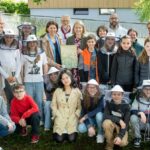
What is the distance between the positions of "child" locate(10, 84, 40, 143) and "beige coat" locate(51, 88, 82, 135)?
1.06 feet

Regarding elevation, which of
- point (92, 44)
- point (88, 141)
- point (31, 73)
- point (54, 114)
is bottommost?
point (88, 141)

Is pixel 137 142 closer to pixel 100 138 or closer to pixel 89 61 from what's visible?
pixel 100 138

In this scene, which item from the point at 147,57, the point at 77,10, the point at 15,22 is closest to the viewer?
the point at 147,57

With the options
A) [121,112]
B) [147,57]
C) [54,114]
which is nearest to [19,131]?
[54,114]

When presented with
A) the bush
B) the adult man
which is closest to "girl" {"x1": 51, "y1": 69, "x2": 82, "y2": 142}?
the adult man

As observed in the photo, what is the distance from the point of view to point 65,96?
7.62 metres

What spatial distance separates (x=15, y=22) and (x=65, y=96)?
31.6ft

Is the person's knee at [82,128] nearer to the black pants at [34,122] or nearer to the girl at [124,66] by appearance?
the black pants at [34,122]

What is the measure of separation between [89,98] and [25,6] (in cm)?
2822

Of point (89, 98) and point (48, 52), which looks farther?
point (48, 52)

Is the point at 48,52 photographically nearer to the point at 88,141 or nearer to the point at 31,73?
the point at 31,73

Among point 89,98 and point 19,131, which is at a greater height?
point 89,98

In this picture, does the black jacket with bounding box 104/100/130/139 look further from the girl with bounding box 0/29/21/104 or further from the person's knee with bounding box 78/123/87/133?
the girl with bounding box 0/29/21/104

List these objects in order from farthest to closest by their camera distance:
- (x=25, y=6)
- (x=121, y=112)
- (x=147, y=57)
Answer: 1. (x=25, y=6)
2. (x=147, y=57)
3. (x=121, y=112)
